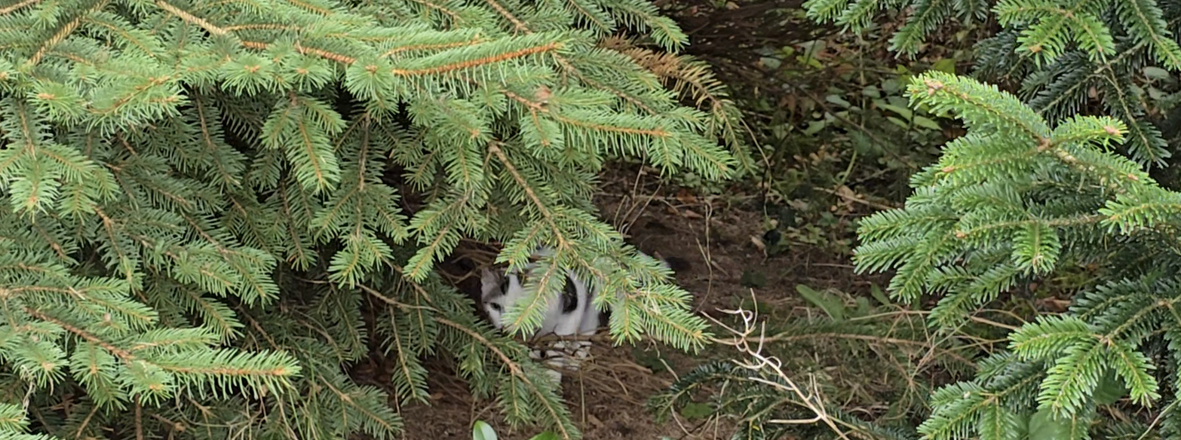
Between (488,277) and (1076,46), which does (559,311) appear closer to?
(488,277)

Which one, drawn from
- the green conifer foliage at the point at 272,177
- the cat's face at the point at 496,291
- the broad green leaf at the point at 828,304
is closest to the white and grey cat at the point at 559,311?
the cat's face at the point at 496,291

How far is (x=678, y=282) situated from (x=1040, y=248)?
253cm

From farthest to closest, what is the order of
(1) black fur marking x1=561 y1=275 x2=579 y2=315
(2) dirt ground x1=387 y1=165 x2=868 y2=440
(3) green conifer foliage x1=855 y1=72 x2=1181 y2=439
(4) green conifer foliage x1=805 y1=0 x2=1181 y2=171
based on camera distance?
(1) black fur marking x1=561 y1=275 x2=579 y2=315 → (2) dirt ground x1=387 y1=165 x2=868 y2=440 → (4) green conifer foliage x1=805 y1=0 x2=1181 y2=171 → (3) green conifer foliage x1=855 y1=72 x2=1181 y2=439

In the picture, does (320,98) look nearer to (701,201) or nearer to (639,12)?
(639,12)

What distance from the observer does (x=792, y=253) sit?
4.07m

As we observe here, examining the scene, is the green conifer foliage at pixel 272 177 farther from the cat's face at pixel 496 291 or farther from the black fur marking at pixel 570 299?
the black fur marking at pixel 570 299

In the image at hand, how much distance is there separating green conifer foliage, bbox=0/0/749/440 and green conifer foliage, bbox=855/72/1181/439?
1.44 feet

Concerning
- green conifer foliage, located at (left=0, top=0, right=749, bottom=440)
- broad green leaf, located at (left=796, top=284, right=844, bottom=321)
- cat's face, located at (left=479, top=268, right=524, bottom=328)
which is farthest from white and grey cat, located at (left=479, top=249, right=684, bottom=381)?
green conifer foliage, located at (left=0, top=0, right=749, bottom=440)

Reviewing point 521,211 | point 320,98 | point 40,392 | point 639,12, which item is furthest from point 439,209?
point 40,392

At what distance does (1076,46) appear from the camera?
1.60 metres

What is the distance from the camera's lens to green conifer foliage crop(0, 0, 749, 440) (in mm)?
1397

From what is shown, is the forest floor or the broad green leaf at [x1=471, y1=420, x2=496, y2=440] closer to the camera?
the broad green leaf at [x1=471, y1=420, x2=496, y2=440]

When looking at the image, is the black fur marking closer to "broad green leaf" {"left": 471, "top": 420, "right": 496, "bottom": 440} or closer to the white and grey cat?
the white and grey cat

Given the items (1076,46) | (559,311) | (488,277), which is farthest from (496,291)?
(1076,46)
